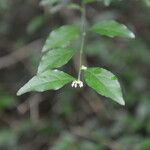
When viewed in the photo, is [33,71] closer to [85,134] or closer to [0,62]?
[0,62]

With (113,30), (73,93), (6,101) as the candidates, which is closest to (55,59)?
(113,30)

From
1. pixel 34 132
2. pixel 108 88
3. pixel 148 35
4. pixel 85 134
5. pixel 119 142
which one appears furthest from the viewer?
pixel 148 35

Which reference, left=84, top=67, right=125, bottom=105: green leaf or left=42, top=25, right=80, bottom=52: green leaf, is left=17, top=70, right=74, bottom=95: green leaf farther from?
left=42, top=25, right=80, bottom=52: green leaf

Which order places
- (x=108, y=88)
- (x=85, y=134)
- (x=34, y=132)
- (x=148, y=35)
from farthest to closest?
(x=148, y=35) < (x=34, y=132) < (x=85, y=134) < (x=108, y=88)

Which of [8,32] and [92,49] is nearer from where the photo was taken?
[92,49]

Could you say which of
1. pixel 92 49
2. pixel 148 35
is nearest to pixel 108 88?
pixel 92 49

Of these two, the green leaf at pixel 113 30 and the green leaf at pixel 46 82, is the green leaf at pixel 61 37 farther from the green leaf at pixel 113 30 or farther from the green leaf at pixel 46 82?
the green leaf at pixel 46 82

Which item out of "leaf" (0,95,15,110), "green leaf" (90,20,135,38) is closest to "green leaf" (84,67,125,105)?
"green leaf" (90,20,135,38)
